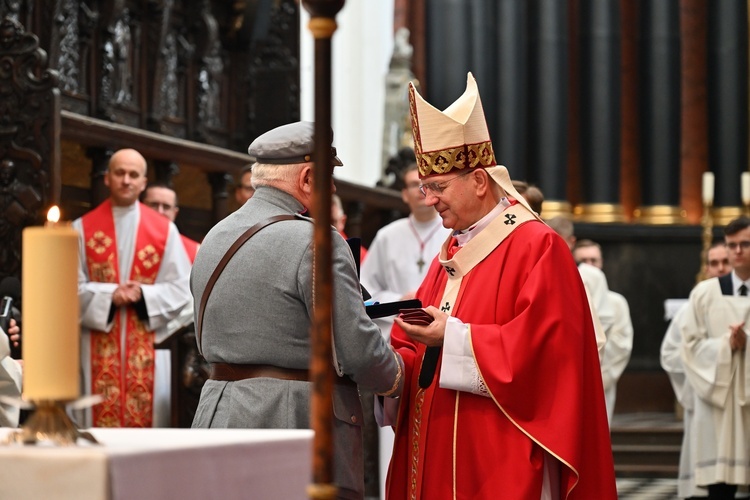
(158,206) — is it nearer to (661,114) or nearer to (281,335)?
(281,335)

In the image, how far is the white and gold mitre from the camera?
3.81 metres

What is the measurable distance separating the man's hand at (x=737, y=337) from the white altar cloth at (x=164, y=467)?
6.41 metres

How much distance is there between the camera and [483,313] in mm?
3768

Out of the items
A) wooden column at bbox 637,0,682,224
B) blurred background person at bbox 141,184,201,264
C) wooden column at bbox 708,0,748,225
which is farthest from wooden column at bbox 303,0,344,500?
wooden column at bbox 708,0,748,225

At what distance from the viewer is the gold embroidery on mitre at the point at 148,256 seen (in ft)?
21.5

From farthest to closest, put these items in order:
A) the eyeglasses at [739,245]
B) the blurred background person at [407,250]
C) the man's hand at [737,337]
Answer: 1. the man's hand at [737,337]
2. the eyeglasses at [739,245]
3. the blurred background person at [407,250]

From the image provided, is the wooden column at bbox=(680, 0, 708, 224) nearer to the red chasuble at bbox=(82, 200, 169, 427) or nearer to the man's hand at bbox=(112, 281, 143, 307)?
the red chasuble at bbox=(82, 200, 169, 427)

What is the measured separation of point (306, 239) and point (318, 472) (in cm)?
175

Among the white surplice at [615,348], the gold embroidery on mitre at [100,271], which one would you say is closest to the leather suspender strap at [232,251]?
the gold embroidery on mitre at [100,271]

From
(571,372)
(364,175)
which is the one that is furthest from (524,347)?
(364,175)

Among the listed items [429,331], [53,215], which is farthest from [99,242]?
[53,215]

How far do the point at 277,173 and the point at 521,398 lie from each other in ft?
3.11

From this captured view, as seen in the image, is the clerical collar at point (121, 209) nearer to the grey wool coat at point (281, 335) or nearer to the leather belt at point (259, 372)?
the grey wool coat at point (281, 335)

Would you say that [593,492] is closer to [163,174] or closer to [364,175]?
[163,174]
